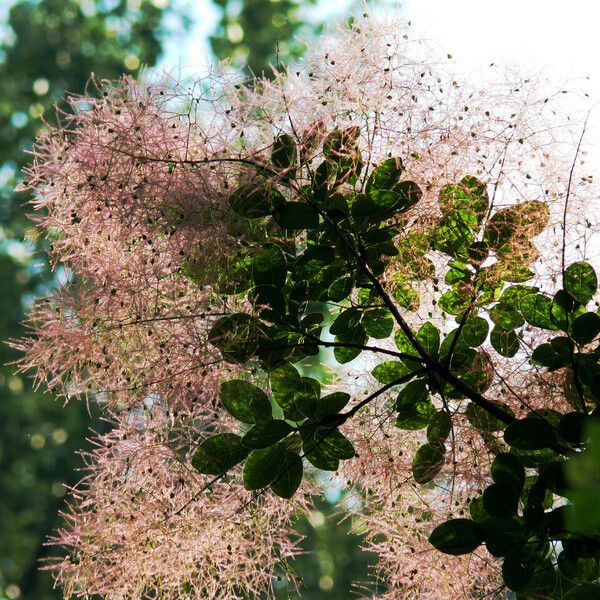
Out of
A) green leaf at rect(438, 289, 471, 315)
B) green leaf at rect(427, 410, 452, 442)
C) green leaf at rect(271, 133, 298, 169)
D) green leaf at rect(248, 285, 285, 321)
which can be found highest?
green leaf at rect(271, 133, 298, 169)

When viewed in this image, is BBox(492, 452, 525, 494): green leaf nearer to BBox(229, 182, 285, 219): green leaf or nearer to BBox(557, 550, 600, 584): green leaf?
BBox(557, 550, 600, 584): green leaf

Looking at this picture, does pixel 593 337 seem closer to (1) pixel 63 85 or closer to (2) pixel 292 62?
(2) pixel 292 62

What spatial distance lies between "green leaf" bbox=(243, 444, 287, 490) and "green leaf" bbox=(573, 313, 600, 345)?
335 millimetres

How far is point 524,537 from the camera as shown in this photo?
2.76ft

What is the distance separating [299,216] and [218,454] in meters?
0.27

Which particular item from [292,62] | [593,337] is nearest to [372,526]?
[593,337]

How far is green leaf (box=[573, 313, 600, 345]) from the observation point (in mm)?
913

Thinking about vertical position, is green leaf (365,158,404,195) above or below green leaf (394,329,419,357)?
above

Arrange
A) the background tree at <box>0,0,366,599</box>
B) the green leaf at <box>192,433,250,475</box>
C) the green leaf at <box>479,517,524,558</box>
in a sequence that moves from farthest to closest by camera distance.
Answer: the background tree at <box>0,0,366,599</box> < the green leaf at <box>192,433,250,475</box> < the green leaf at <box>479,517,524,558</box>

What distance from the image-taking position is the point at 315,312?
3.34ft

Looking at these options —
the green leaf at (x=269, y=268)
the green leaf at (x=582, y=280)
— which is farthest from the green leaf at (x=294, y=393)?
the green leaf at (x=582, y=280)

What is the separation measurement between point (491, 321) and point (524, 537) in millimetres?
256

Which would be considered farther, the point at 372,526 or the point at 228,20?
the point at 228,20

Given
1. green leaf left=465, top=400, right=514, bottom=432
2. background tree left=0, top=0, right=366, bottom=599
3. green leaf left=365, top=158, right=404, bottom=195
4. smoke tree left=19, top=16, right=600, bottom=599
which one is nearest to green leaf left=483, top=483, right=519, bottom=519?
smoke tree left=19, top=16, right=600, bottom=599
